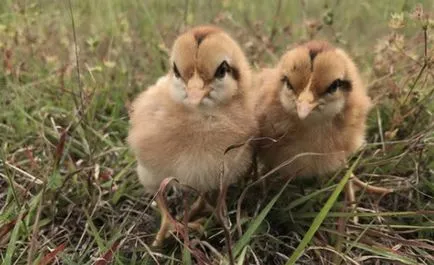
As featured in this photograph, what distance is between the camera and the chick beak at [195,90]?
1679 millimetres

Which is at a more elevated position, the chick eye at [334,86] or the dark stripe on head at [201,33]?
the dark stripe on head at [201,33]

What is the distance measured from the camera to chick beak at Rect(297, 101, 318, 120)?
5.50 feet

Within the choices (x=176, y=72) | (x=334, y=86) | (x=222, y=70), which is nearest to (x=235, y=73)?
(x=222, y=70)

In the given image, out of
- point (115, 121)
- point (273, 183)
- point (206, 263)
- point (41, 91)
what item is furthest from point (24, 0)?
point (206, 263)

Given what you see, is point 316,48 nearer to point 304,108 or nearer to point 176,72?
point 304,108

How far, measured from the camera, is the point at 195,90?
168 centimetres

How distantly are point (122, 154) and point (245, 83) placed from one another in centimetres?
73

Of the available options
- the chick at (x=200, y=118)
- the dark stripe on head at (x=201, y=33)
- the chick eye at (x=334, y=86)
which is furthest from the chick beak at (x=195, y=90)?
the chick eye at (x=334, y=86)

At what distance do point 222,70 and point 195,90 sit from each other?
120mm

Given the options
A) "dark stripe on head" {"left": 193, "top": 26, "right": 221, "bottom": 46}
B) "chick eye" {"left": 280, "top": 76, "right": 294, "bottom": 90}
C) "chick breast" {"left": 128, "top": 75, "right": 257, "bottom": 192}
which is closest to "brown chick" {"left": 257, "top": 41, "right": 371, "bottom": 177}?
"chick eye" {"left": 280, "top": 76, "right": 294, "bottom": 90}

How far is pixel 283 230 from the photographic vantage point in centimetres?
201

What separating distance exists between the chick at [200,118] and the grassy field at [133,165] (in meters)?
0.18

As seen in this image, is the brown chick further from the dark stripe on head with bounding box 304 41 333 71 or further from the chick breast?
the chick breast

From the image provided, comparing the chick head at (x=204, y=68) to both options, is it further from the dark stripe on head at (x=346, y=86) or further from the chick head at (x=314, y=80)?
the dark stripe on head at (x=346, y=86)
